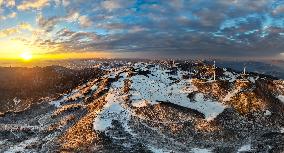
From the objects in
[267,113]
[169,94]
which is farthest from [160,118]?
[267,113]

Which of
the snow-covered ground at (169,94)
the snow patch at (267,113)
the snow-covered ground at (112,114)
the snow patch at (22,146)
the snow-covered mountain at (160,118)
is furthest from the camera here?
the snow-covered ground at (169,94)

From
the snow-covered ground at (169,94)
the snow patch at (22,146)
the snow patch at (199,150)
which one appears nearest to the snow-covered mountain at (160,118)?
the snow-covered ground at (169,94)

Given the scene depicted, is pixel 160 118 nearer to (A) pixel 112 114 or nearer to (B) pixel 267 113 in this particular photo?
(A) pixel 112 114

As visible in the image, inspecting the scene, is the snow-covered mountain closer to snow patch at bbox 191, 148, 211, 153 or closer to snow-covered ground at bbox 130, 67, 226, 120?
snow-covered ground at bbox 130, 67, 226, 120

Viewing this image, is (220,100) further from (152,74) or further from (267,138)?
(152,74)

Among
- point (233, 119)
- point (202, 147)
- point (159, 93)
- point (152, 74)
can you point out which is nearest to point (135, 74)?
point (152, 74)

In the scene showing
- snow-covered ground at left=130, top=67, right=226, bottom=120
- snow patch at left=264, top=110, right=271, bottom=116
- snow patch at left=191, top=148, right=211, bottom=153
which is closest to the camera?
snow patch at left=191, top=148, right=211, bottom=153

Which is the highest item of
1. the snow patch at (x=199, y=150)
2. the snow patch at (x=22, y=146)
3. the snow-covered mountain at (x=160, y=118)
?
the snow-covered mountain at (x=160, y=118)

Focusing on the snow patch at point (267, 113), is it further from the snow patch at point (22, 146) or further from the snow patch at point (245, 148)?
the snow patch at point (22, 146)

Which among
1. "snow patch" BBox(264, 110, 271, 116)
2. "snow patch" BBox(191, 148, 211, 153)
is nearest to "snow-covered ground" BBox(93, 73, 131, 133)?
"snow patch" BBox(191, 148, 211, 153)
